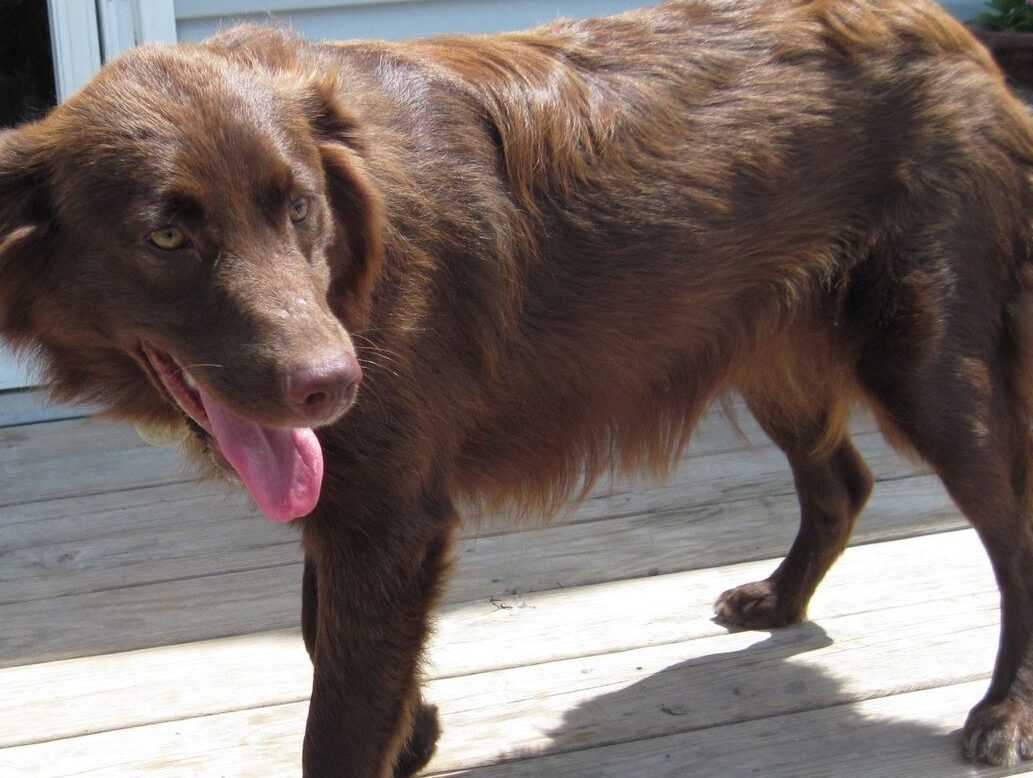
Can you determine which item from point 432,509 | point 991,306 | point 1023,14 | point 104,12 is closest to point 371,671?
point 432,509

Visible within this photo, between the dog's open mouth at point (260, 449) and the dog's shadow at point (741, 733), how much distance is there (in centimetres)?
81

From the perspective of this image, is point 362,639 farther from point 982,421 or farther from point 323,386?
point 982,421

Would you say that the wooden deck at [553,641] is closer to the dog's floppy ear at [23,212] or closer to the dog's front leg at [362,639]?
the dog's front leg at [362,639]

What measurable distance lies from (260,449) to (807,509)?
1.58m

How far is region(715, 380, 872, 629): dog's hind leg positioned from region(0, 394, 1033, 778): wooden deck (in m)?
0.07

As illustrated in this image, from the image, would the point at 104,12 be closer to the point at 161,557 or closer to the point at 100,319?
the point at 161,557

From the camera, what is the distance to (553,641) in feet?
10.5

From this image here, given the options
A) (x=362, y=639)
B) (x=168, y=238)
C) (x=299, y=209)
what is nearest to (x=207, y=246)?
(x=168, y=238)

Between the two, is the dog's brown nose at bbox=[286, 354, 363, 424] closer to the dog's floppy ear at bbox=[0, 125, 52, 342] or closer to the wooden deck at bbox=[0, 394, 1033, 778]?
the dog's floppy ear at bbox=[0, 125, 52, 342]

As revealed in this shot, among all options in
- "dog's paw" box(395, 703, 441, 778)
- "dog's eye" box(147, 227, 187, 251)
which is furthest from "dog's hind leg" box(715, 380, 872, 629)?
"dog's eye" box(147, 227, 187, 251)

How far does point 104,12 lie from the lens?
4.72 m

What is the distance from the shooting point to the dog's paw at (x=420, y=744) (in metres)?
2.70

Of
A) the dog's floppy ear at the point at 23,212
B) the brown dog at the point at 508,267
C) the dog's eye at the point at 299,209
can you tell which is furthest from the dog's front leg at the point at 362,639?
the dog's floppy ear at the point at 23,212

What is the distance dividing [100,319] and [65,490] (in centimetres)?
210
